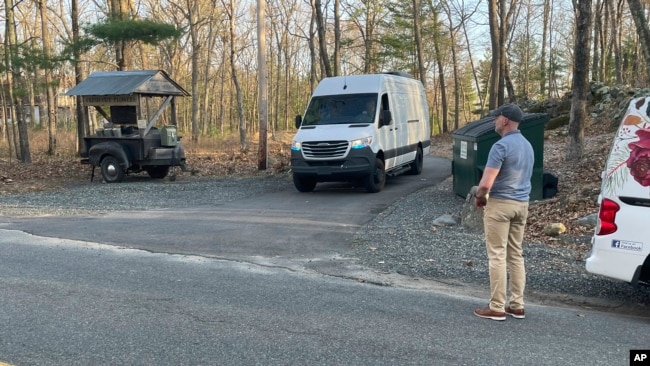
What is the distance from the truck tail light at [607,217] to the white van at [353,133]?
8201mm

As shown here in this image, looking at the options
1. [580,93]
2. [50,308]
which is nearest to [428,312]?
[50,308]

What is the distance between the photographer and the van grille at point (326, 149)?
42.7 feet

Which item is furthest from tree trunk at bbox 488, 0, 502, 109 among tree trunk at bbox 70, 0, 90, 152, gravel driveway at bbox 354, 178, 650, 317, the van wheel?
tree trunk at bbox 70, 0, 90, 152

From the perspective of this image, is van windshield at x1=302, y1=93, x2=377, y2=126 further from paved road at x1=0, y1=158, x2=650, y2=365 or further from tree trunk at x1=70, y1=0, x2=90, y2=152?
tree trunk at x1=70, y1=0, x2=90, y2=152

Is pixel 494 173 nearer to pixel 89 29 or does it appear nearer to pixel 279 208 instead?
pixel 279 208

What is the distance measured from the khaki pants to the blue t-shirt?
0.08 m

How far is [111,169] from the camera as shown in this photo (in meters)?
16.9

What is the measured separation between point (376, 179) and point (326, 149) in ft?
5.07

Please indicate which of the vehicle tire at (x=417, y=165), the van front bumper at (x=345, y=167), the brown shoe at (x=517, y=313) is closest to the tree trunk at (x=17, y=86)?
the van front bumper at (x=345, y=167)

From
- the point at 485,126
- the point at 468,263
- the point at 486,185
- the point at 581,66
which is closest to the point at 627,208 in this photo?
the point at 486,185

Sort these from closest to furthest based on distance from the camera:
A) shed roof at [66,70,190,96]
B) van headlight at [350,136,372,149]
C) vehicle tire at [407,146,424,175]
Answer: van headlight at [350,136,372,149]
shed roof at [66,70,190,96]
vehicle tire at [407,146,424,175]

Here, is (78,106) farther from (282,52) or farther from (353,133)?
(282,52)

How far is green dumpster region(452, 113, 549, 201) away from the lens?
1067 centimetres

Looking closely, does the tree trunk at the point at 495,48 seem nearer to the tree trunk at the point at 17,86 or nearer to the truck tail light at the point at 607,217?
the tree trunk at the point at 17,86
